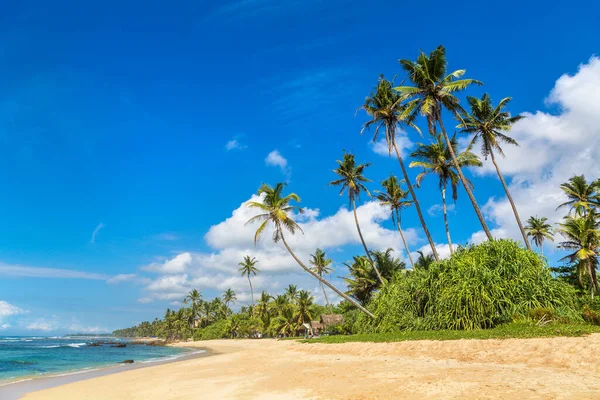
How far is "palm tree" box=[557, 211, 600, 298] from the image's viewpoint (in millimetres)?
24781

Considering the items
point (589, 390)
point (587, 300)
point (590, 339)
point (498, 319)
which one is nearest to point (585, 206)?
point (587, 300)

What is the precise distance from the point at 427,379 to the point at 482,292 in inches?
404

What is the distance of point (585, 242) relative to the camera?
25.1 m

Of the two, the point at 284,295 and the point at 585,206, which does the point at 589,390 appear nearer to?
the point at 585,206

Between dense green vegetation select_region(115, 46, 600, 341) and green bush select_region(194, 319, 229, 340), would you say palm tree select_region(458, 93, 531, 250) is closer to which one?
dense green vegetation select_region(115, 46, 600, 341)

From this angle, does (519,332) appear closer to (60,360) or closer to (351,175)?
(351,175)

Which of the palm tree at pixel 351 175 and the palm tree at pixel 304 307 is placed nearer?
the palm tree at pixel 351 175

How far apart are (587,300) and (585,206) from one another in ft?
60.5

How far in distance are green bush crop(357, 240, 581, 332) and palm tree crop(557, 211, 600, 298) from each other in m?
9.50

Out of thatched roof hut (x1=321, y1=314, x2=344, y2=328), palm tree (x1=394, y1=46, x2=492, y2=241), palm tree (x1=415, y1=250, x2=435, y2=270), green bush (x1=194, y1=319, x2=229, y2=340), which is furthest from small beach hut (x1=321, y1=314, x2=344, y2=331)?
green bush (x1=194, y1=319, x2=229, y2=340)

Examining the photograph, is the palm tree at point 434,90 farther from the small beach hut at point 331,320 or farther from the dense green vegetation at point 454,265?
the small beach hut at point 331,320

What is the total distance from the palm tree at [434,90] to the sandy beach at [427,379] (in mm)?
11805

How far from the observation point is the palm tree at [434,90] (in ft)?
74.6

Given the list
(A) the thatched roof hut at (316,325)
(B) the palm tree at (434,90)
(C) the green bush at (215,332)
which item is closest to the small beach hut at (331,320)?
(A) the thatched roof hut at (316,325)
